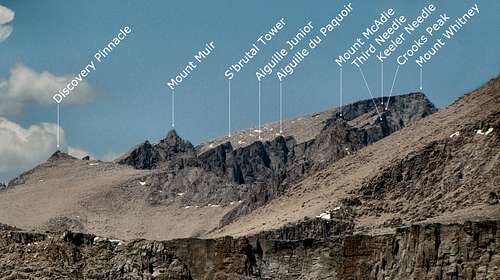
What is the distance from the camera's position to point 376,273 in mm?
85250

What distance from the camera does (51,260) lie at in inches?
2975

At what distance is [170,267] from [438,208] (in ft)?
328

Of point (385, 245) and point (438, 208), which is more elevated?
point (438, 208)

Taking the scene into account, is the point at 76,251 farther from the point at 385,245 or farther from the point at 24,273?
the point at 385,245

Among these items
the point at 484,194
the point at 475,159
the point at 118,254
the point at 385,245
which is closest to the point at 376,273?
the point at 385,245

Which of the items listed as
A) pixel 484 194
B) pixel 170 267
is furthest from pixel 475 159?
pixel 170 267

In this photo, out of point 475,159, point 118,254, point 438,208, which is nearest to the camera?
point 118,254

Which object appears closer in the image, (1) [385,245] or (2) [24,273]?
(2) [24,273]

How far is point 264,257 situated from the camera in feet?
305

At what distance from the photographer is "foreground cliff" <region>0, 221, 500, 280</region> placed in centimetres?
7625

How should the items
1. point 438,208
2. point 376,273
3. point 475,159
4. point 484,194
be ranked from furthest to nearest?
point 475,159
point 438,208
point 484,194
point 376,273

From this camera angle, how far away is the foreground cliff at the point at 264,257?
76250 millimetres

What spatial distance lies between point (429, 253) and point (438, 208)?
96210 mm

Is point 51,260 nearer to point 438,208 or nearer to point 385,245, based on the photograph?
point 385,245
